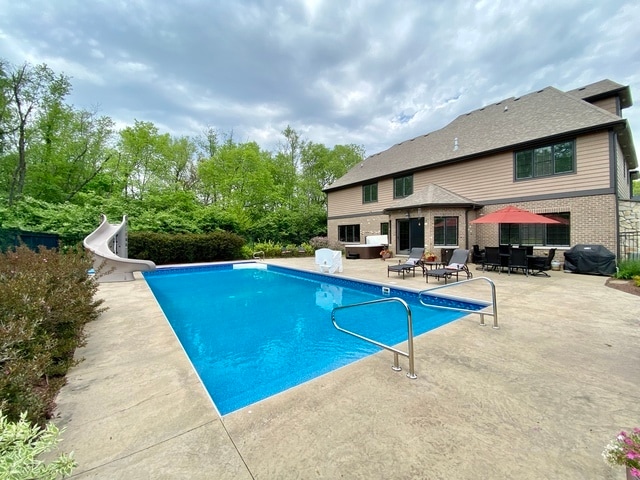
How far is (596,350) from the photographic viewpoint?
3488 millimetres

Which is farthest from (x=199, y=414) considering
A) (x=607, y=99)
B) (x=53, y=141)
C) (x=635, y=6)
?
(x=53, y=141)

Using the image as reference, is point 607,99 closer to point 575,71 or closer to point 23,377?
point 575,71

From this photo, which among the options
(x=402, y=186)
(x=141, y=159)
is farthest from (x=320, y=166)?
(x=141, y=159)

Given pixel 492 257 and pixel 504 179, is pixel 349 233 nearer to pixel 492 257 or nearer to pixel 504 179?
pixel 504 179

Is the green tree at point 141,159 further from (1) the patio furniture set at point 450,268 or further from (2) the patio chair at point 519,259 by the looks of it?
(2) the patio chair at point 519,259

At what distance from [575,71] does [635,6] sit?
21.7ft

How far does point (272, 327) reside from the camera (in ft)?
18.9

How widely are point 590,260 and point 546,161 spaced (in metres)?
4.44

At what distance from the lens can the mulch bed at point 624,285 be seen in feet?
22.1

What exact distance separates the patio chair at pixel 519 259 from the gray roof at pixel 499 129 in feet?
17.4

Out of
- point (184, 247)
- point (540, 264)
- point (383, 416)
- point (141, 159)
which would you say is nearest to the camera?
point (383, 416)

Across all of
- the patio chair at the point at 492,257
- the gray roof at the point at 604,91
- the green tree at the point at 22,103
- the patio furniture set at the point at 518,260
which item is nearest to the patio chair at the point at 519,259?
the patio furniture set at the point at 518,260

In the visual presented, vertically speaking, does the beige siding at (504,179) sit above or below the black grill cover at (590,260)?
above

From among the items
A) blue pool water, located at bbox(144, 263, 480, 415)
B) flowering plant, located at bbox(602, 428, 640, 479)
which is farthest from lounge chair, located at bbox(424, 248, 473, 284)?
flowering plant, located at bbox(602, 428, 640, 479)
